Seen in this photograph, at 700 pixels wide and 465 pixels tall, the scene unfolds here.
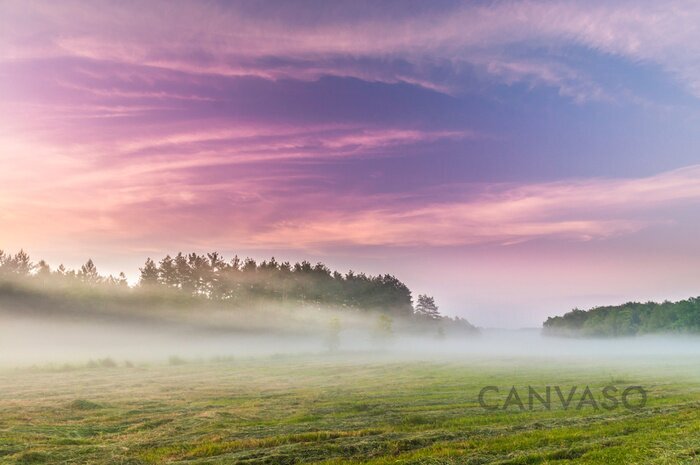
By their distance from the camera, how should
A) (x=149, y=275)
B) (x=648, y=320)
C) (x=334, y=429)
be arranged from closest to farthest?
(x=334, y=429) < (x=149, y=275) < (x=648, y=320)

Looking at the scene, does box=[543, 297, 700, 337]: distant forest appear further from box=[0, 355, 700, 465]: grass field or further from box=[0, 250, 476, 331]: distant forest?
box=[0, 355, 700, 465]: grass field

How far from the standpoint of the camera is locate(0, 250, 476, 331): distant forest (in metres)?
103

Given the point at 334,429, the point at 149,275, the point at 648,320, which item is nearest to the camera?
the point at 334,429

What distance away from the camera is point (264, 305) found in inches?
5172

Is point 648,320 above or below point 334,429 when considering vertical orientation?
above

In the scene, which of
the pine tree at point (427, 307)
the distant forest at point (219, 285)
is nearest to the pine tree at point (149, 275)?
the distant forest at point (219, 285)

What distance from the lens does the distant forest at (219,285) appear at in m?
103

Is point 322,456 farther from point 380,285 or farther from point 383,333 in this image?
point 380,285

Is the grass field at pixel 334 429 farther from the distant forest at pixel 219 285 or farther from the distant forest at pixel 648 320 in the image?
the distant forest at pixel 648 320

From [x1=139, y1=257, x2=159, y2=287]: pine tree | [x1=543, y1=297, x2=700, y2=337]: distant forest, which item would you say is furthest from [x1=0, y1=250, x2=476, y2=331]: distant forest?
[x1=543, y1=297, x2=700, y2=337]: distant forest

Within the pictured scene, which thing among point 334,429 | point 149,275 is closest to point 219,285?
point 149,275

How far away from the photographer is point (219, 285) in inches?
5153

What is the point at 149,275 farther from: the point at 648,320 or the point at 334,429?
the point at 648,320

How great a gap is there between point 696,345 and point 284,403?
12761cm
